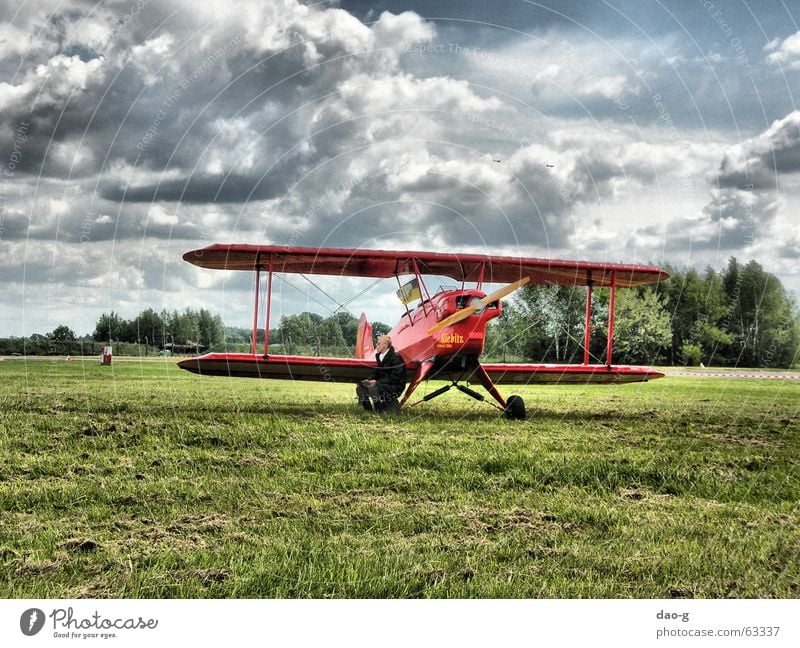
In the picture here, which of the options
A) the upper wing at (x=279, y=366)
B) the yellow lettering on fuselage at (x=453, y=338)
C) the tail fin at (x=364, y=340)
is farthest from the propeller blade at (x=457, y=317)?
the tail fin at (x=364, y=340)

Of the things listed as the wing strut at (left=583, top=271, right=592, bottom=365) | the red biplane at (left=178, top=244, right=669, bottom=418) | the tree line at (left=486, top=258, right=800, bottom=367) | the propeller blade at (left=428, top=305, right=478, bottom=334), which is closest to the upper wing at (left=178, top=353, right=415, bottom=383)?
the red biplane at (left=178, top=244, right=669, bottom=418)

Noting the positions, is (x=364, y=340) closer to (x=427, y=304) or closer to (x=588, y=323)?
(x=427, y=304)

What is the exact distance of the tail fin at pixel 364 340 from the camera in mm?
10113

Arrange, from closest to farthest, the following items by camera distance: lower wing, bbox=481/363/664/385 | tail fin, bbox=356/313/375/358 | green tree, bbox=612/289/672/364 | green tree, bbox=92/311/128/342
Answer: green tree, bbox=92/311/128/342 < lower wing, bbox=481/363/664/385 < tail fin, bbox=356/313/375/358 < green tree, bbox=612/289/672/364

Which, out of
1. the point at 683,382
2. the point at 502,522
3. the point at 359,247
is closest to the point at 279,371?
the point at 359,247

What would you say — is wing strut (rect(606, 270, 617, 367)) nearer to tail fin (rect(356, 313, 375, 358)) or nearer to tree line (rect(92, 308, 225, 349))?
tail fin (rect(356, 313, 375, 358))

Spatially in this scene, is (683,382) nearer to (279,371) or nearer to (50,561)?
(279,371)

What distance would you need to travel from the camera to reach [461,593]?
3348 millimetres

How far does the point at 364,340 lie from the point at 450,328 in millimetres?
2985

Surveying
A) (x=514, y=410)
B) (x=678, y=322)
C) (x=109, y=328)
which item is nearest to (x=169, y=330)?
(x=109, y=328)

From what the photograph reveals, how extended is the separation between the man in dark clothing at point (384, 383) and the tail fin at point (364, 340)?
1257mm

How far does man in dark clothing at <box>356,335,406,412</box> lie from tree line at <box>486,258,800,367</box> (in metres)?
1.15
